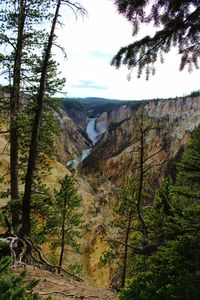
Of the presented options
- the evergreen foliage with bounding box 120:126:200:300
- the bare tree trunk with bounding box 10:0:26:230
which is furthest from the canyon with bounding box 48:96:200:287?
the evergreen foliage with bounding box 120:126:200:300

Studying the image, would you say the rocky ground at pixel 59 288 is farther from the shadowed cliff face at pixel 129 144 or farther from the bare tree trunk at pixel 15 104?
the shadowed cliff face at pixel 129 144

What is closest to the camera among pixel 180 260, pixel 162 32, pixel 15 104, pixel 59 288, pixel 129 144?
pixel 162 32

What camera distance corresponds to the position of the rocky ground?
12.1 meters

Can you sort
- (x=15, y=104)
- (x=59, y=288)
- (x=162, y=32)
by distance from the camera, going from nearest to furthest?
(x=162, y=32) → (x=59, y=288) → (x=15, y=104)

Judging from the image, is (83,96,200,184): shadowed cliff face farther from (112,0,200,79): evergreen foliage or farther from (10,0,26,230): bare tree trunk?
(112,0,200,79): evergreen foliage

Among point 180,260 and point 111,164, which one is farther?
A: point 111,164

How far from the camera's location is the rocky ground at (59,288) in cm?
1206

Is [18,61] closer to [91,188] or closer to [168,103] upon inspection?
[91,188]

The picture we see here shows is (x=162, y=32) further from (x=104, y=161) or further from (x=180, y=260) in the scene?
(x=104, y=161)

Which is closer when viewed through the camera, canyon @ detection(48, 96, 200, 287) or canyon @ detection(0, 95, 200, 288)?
canyon @ detection(0, 95, 200, 288)

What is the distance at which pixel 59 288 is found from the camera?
41.8 feet

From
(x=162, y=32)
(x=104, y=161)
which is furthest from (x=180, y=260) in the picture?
(x=104, y=161)

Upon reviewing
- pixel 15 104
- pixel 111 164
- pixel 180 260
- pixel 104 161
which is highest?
pixel 15 104

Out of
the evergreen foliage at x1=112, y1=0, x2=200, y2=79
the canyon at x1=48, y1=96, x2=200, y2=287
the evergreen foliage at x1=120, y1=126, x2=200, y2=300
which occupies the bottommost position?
the canyon at x1=48, y1=96, x2=200, y2=287
